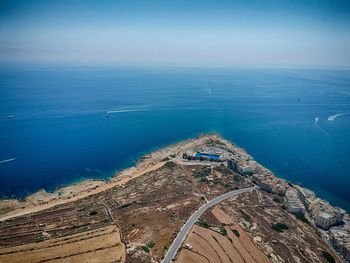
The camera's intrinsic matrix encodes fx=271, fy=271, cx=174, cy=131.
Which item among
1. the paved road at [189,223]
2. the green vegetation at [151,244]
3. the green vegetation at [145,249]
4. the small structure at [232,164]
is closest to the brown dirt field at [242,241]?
the paved road at [189,223]

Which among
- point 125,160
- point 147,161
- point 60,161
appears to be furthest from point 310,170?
point 60,161

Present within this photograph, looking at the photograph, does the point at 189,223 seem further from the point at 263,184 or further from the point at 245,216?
the point at 263,184

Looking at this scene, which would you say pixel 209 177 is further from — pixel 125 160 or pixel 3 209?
pixel 3 209

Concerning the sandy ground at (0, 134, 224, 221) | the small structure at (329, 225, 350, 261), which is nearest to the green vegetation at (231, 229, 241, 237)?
the small structure at (329, 225, 350, 261)

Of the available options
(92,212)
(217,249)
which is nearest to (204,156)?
(92,212)

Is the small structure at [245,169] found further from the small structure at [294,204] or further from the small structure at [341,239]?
the small structure at [341,239]

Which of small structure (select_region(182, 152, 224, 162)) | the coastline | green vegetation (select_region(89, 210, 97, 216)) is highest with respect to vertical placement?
small structure (select_region(182, 152, 224, 162))

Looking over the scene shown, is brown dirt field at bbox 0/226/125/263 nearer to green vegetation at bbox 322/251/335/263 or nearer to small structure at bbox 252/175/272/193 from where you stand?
green vegetation at bbox 322/251/335/263
